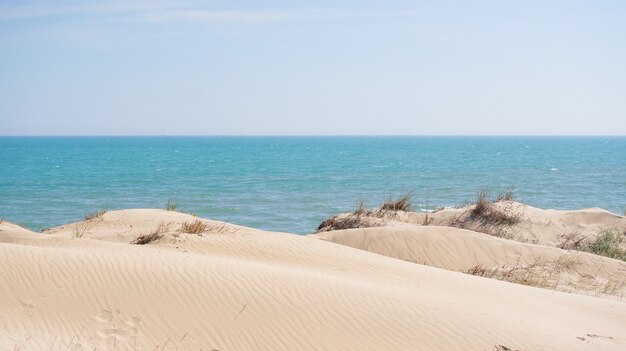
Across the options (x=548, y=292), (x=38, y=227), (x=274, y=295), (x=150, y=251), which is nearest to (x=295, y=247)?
(x=150, y=251)

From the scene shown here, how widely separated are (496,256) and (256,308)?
6936 millimetres

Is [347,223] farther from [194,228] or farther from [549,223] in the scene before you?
[194,228]

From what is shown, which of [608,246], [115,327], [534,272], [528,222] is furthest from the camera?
[528,222]

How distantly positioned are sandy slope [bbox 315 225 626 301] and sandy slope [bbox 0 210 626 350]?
218cm

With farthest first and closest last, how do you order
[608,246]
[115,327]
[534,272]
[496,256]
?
[608,246] < [496,256] < [534,272] < [115,327]

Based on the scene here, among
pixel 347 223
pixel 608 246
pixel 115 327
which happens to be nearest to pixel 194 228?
pixel 115 327

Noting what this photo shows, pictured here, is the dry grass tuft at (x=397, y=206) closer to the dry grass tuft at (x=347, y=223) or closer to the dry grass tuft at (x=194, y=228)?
the dry grass tuft at (x=347, y=223)

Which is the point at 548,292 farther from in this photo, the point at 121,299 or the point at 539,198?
the point at 539,198

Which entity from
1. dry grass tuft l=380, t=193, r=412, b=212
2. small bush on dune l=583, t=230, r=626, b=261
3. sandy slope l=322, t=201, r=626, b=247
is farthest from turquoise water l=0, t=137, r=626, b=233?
small bush on dune l=583, t=230, r=626, b=261

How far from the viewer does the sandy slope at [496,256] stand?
11.3 meters

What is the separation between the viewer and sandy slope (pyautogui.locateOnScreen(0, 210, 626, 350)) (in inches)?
257

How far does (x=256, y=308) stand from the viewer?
277 inches

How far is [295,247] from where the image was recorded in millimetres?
→ 10242

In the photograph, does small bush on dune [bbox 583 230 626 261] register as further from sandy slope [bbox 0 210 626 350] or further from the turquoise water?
the turquoise water
